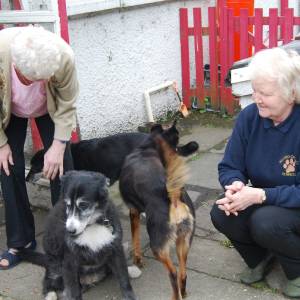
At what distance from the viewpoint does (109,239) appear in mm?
3176

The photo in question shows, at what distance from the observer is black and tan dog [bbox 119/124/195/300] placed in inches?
120

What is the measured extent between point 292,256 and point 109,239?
3.60 feet

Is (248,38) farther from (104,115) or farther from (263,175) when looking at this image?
(263,175)

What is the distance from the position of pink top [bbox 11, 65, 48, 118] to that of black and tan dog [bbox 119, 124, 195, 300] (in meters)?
0.77

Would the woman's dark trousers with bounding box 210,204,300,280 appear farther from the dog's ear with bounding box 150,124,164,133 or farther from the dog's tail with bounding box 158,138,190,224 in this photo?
the dog's ear with bounding box 150,124,164,133

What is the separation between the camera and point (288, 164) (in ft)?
10.2

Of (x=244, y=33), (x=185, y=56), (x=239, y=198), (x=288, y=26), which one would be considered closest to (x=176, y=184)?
(x=239, y=198)

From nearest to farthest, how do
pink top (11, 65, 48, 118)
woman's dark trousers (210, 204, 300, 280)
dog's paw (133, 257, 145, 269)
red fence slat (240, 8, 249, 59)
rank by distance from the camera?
1. woman's dark trousers (210, 204, 300, 280)
2. pink top (11, 65, 48, 118)
3. dog's paw (133, 257, 145, 269)
4. red fence slat (240, 8, 249, 59)

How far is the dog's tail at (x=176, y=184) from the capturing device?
2.96 metres

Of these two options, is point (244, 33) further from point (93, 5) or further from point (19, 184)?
point (19, 184)

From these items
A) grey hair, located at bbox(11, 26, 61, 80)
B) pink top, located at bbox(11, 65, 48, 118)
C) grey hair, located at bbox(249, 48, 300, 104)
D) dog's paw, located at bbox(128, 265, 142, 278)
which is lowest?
dog's paw, located at bbox(128, 265, 142, 278)

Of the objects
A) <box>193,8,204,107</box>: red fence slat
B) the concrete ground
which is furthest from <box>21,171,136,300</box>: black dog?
<box>193,8,204,107</box>: red fence slat

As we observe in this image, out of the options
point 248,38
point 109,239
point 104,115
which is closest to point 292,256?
point 109,239

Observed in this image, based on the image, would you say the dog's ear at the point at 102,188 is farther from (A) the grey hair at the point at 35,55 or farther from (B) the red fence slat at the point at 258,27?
(B) the red fence slat at the point at 258,27
